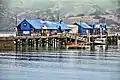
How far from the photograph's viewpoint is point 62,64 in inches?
135

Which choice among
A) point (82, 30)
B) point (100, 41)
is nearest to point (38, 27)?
point (82, 30)

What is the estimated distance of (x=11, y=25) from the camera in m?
3.58

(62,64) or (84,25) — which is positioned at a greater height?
(84,25)

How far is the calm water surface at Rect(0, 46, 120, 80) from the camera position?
3.29 metres

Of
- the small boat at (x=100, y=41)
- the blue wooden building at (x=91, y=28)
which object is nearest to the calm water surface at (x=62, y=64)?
the small boat at (x=100, y=41)

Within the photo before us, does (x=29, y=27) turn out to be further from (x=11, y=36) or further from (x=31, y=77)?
(x=31, y=77)

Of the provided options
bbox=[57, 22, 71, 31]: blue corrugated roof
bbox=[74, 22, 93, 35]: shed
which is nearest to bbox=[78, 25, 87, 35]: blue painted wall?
bbox=[74, 22, 93, 35]: shed

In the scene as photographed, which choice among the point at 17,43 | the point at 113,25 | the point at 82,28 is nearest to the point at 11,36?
the point at 17,43

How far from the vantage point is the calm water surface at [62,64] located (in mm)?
3295

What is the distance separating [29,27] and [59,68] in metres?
0.53

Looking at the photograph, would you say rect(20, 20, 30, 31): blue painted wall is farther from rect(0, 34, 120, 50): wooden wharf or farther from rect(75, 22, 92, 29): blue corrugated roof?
rect(75, 22, 92, 29): blue corrugated roof

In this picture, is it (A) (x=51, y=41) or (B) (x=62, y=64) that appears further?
(A) (x=51, y=41)

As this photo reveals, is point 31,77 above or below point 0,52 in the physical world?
below

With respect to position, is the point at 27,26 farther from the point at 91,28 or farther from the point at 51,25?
the point at 91,28
